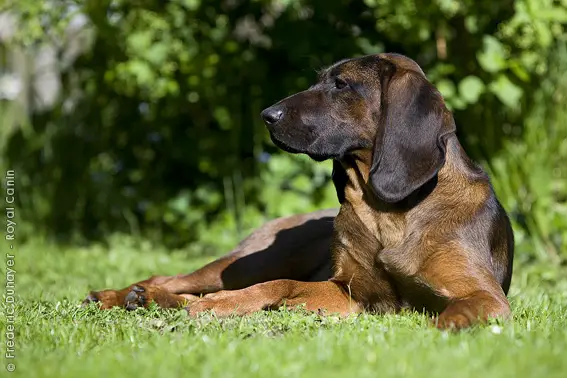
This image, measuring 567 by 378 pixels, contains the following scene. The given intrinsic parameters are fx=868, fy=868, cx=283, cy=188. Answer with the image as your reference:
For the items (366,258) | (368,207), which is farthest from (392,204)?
(366,258)

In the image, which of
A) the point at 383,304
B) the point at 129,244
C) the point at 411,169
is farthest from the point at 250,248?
the point at 129,244

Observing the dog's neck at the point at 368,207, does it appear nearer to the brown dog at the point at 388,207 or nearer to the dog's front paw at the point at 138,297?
the brown dog at the point at 388,207

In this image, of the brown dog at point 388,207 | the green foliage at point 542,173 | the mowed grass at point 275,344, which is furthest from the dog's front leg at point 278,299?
the green foliage at point 542,173

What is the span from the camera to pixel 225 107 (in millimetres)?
9422

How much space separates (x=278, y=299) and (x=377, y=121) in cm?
114

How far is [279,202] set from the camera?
912cm

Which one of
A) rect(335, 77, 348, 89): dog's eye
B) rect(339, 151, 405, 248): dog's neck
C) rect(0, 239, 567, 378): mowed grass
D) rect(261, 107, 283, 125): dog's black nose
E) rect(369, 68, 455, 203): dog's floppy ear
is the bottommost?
rect(0, 239, 567, 378): mowed grass

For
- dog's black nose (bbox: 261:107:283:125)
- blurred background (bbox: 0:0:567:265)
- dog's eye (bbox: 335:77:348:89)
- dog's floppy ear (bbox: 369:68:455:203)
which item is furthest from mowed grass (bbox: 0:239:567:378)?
blurred background (bbox: 0:0:567:265)

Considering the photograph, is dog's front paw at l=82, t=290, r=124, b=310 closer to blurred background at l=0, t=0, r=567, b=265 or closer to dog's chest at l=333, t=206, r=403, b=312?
dog's chest at l=333, t=206, r=403, b=312

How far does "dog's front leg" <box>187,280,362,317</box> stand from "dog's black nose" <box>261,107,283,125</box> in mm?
909

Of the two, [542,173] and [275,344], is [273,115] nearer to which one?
[275,344]

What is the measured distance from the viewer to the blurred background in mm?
8031

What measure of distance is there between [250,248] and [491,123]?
338 centimetres

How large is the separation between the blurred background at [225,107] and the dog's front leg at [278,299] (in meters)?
3.50
